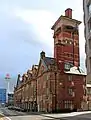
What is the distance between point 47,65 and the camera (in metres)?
70.1

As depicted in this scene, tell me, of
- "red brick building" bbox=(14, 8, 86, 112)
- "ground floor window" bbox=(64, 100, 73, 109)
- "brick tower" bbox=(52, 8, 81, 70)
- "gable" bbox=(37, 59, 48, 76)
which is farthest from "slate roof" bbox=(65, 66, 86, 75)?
"ground floor window" bbox=(64, 100, 73, 109)

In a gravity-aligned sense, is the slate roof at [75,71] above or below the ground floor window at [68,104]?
above

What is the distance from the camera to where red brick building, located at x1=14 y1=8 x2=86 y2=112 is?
66250 mm

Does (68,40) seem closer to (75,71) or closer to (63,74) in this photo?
(75,71)

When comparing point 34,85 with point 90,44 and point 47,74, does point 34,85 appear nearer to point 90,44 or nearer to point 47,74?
point 47,74

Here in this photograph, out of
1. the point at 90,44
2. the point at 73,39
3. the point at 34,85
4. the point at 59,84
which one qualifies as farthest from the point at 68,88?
the point at 90,44

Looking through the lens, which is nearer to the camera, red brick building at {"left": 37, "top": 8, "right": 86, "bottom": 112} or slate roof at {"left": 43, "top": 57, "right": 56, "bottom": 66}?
red brick building at {"left": 37, "top": 8, "right": 86, "bottom": 112}

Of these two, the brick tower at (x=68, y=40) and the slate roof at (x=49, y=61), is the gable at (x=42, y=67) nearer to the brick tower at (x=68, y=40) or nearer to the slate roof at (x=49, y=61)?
the slate roof at (x=49, y=61)

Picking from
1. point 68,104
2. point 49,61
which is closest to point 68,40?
point 49,61

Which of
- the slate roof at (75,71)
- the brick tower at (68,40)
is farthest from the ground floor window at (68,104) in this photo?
the brick tower at (68,40)

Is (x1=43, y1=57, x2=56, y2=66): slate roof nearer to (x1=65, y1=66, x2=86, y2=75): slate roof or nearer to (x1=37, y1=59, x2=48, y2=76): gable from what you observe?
(x1=37, y1=59, x2=48, y2=76): gable

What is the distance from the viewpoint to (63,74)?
67.8 metres

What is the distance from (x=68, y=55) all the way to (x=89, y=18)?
138ft

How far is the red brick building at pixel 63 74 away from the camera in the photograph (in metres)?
66.2
